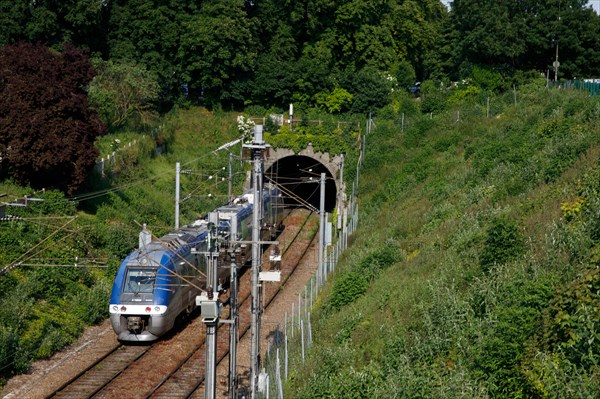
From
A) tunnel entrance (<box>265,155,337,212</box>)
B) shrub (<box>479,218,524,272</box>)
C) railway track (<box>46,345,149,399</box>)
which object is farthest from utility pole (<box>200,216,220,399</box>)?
tunnel entrance (<box>265,155,337,212</box>)

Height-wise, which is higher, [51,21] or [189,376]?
[51,21]

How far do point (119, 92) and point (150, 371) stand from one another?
25.2m

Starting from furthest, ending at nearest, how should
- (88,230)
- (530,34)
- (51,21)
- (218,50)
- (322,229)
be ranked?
(530,34)
(218,50)
(51,21)
(88,230)
(322,229)

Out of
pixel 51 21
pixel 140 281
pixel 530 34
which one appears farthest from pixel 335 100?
pixel 140 281

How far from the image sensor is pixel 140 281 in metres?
25.9

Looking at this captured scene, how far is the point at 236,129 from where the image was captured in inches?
2074

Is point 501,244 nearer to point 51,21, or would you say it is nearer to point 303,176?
point 303,176

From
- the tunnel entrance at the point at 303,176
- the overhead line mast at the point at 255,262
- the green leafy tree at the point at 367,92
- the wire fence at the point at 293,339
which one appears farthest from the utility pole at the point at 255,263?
the green leafy tree at the point at 367,92

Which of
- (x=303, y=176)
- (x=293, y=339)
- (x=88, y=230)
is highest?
(x=303, y=176)

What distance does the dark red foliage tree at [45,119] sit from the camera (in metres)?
32.7

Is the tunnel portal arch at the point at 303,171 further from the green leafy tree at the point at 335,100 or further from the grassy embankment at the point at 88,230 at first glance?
the green leafy tree at the point at 335,100

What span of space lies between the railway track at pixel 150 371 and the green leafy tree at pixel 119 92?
20690 mm

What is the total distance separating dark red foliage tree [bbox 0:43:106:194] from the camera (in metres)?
32.7

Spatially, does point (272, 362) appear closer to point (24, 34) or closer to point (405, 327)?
point (405, 327)
